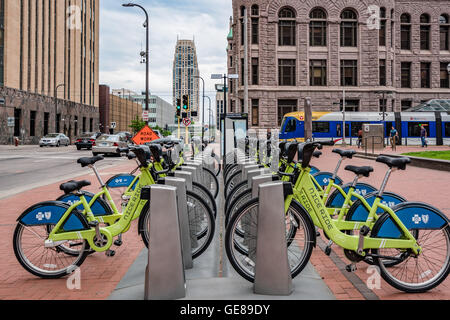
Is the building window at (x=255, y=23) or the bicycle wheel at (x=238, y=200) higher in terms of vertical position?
the building window at (x=255, y=23)

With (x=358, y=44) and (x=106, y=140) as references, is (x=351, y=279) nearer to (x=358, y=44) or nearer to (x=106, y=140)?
(x=106, y=140)

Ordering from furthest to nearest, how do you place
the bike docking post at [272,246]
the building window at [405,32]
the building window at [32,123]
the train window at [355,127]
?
1. the building window at [32,123]
2. the building window at [405,32]
3. the train window at [355,127]
4. the bike docking post at [272,246]

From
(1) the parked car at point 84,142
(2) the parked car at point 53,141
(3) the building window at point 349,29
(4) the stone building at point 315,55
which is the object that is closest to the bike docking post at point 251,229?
(1) the parked car at point 84,142

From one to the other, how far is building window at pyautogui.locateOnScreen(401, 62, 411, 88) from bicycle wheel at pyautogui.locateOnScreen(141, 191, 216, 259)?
5366 cm

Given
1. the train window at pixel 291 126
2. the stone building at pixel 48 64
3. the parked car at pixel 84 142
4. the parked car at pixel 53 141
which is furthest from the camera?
the stone building at pixel 48 64

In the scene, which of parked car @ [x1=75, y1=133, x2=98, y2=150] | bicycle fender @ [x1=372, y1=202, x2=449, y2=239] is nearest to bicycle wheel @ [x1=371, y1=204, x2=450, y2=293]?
bicycle fender @ [x1=372, y1=202, x2=449, y2=239]

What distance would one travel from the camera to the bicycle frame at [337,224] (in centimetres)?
393

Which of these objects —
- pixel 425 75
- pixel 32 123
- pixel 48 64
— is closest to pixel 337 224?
pixel 425 75

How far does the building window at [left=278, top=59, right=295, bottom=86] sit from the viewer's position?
4812cm

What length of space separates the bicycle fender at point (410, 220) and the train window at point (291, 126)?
3550 cm

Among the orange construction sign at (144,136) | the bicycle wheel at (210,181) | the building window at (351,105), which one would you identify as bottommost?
the bicycle wheel at (210,181)

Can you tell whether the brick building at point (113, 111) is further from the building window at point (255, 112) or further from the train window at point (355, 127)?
the train window at point (355, 127)

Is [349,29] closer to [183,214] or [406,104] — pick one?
[406,104]

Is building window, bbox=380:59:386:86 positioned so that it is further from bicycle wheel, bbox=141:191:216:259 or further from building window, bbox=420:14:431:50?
bicycle wheel, bbox=141:191:216:259
